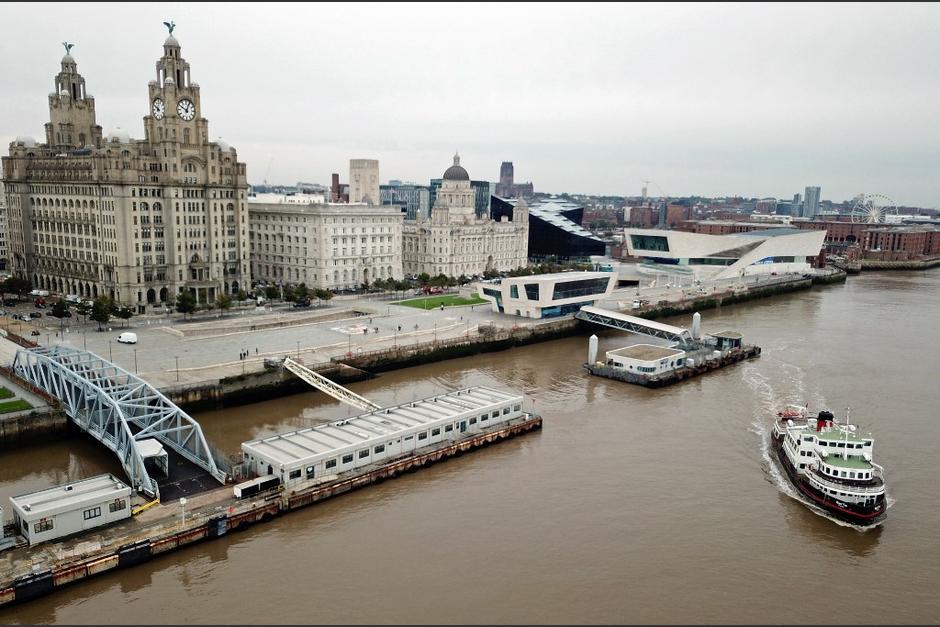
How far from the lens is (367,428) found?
27.1m

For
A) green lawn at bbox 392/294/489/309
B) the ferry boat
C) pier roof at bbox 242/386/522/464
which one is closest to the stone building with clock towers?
green lawn at bbox 392/294/489/309

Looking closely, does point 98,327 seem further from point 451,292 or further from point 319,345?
point 451,292

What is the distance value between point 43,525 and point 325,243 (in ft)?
152

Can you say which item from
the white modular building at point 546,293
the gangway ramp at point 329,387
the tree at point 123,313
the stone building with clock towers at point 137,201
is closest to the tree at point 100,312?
the tree at point 123,313

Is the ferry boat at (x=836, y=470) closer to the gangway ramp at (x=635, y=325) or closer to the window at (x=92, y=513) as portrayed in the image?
the gangway ramp at (x=635, y=325)

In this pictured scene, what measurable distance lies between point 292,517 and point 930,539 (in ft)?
63.5

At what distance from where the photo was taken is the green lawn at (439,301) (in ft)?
190

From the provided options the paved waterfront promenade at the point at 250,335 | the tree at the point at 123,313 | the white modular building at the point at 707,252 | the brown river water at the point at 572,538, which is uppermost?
the white modular building at the point at 707,252

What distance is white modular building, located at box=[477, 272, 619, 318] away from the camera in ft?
171

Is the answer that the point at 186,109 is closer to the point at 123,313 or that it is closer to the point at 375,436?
the point at 123,313

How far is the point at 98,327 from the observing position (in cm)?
4450

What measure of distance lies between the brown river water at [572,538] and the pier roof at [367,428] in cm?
196

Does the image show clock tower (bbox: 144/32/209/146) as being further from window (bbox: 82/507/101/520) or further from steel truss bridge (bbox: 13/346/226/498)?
window (bbox: 82/507/101/520)

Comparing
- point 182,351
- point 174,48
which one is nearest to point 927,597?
point 182,351
